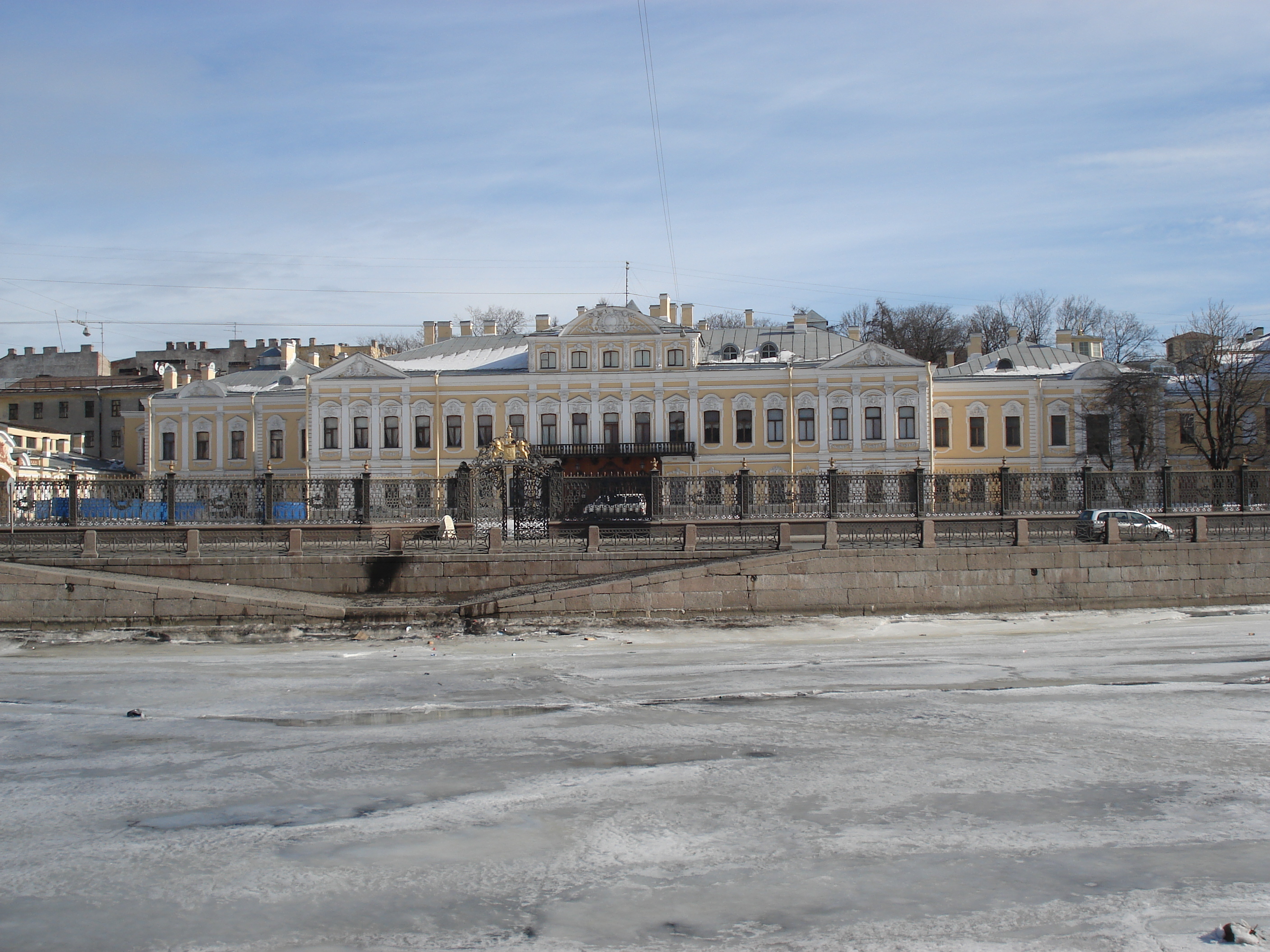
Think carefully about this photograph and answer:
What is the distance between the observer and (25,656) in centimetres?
1420

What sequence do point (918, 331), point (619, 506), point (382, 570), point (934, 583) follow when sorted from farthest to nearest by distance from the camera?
point (918, 331)
point (619, 506)
point (382, 570)
point (934, 583)

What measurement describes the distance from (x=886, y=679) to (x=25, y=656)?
38.0ft

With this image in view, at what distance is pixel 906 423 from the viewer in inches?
1710

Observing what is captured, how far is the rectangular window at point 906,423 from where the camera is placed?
4331 cm

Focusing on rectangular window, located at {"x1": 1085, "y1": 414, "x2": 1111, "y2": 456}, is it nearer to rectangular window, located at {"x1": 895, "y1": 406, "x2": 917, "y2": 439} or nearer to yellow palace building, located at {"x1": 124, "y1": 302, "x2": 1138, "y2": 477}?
yellow palace building, located at {"x1": 124, "y1": 302, "x2": 1138, "y2": 477}

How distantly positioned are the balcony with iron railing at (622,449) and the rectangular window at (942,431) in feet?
34.4

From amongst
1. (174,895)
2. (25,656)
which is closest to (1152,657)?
(174,895)

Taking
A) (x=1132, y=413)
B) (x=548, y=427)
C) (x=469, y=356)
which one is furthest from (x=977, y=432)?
(x=469, y=356)

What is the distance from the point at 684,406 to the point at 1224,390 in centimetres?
2147

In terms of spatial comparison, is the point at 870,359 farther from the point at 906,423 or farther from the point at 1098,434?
the point at 1098,434

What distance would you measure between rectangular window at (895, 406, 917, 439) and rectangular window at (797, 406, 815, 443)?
3473 millimetres

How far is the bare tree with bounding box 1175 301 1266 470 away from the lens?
39844 millimetres

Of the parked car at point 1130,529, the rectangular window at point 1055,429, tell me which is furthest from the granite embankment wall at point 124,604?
the rectangular window at point 1055,429

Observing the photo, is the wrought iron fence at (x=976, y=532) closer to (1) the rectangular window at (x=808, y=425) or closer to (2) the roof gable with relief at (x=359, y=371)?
(1) the rectangular window at (x=808, y=425)
